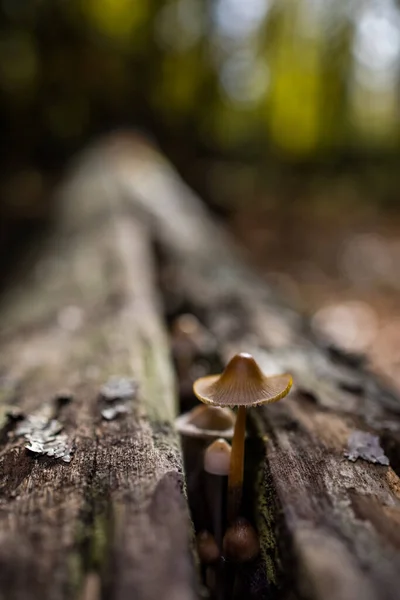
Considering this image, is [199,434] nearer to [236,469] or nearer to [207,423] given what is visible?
[207,423]

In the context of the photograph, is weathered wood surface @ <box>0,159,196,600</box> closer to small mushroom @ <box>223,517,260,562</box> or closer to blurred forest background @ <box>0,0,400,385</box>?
small mushroom @ <box>223,517,260,562</box>

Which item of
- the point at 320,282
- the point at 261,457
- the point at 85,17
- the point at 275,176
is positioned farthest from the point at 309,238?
the point at 261,457

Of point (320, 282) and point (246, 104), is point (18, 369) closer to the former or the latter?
point (320, 282)

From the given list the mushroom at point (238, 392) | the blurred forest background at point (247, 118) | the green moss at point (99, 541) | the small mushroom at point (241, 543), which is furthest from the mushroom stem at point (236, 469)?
the blurred forest background at point (247, 118)

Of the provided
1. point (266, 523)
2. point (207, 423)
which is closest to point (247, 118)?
point (207, 423)

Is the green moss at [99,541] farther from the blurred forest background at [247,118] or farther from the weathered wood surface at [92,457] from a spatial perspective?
the blurred forest background at [247,118]
